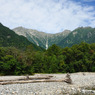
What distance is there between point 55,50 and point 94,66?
18.4m

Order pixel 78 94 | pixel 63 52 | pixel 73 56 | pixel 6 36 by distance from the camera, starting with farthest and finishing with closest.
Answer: pixel 6 36, pixel 63 52, pixel 73 56, pixel 78 94

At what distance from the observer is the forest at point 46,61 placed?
3541 centimetres

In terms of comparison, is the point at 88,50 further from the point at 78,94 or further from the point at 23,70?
the point at 78,94

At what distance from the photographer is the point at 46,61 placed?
48.0 metres

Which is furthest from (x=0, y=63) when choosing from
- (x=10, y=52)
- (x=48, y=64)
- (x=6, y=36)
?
(x=6, y=36)

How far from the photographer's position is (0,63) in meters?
36.2

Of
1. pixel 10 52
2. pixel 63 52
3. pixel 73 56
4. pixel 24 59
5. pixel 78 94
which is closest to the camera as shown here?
pixel 78 94

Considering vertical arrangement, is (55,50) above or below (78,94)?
above

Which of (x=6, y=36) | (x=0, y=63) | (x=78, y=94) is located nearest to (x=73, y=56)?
(x=0, y=63)

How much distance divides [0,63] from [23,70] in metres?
7.16

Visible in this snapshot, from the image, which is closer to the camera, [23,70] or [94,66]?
[23,70]

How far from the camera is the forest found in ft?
116

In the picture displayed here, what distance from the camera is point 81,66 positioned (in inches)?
1850

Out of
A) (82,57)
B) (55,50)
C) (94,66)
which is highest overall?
(55,50)
